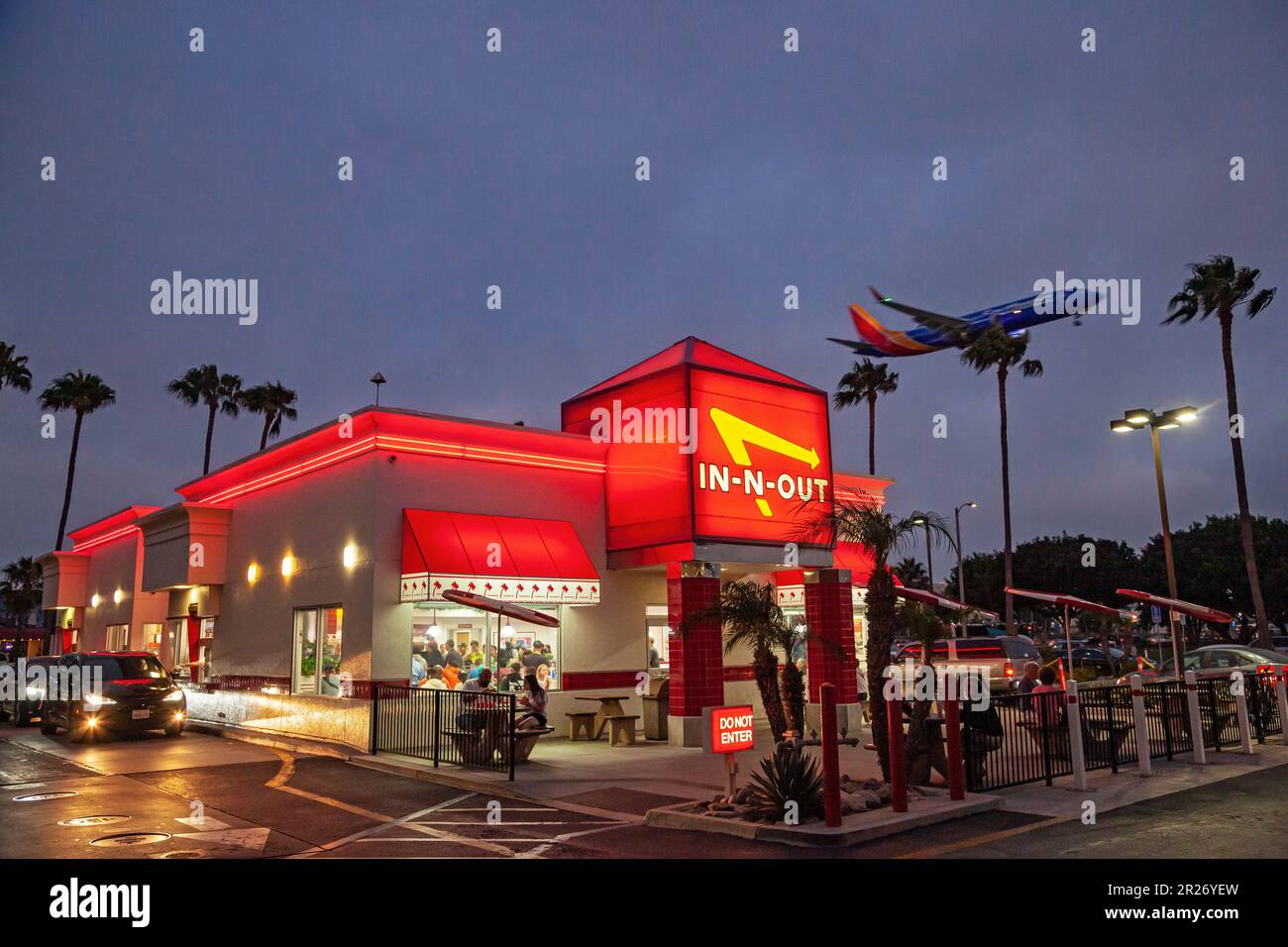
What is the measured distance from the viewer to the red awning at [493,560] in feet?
56.5

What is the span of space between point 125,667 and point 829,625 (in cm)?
1614

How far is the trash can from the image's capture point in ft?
61.7

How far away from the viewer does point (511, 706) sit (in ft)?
44.5

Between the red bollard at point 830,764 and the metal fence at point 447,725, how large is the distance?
220 inches

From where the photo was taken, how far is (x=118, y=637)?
3192 centimetres

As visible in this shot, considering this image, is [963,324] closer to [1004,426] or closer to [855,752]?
[1004,426]

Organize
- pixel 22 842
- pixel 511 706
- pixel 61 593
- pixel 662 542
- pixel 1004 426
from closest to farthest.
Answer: pixel 22 842, pixel 511 706, pixel 662 542, pixel 61 593, pixel 1004 426

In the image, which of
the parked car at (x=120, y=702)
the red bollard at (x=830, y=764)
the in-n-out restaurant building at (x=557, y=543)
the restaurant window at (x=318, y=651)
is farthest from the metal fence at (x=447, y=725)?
the parked car at (x=120, y=702)

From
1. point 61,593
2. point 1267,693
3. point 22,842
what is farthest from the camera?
point 61,593

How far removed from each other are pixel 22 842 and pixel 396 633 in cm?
857

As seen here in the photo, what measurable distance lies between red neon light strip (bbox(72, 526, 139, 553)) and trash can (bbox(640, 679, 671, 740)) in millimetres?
21037

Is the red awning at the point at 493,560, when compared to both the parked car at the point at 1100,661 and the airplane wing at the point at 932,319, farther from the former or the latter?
the airplane wing at the point at 932,319

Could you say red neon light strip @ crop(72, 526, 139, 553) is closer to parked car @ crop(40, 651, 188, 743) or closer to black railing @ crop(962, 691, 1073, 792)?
parked car @ crop(40, 651, 188, 743)
